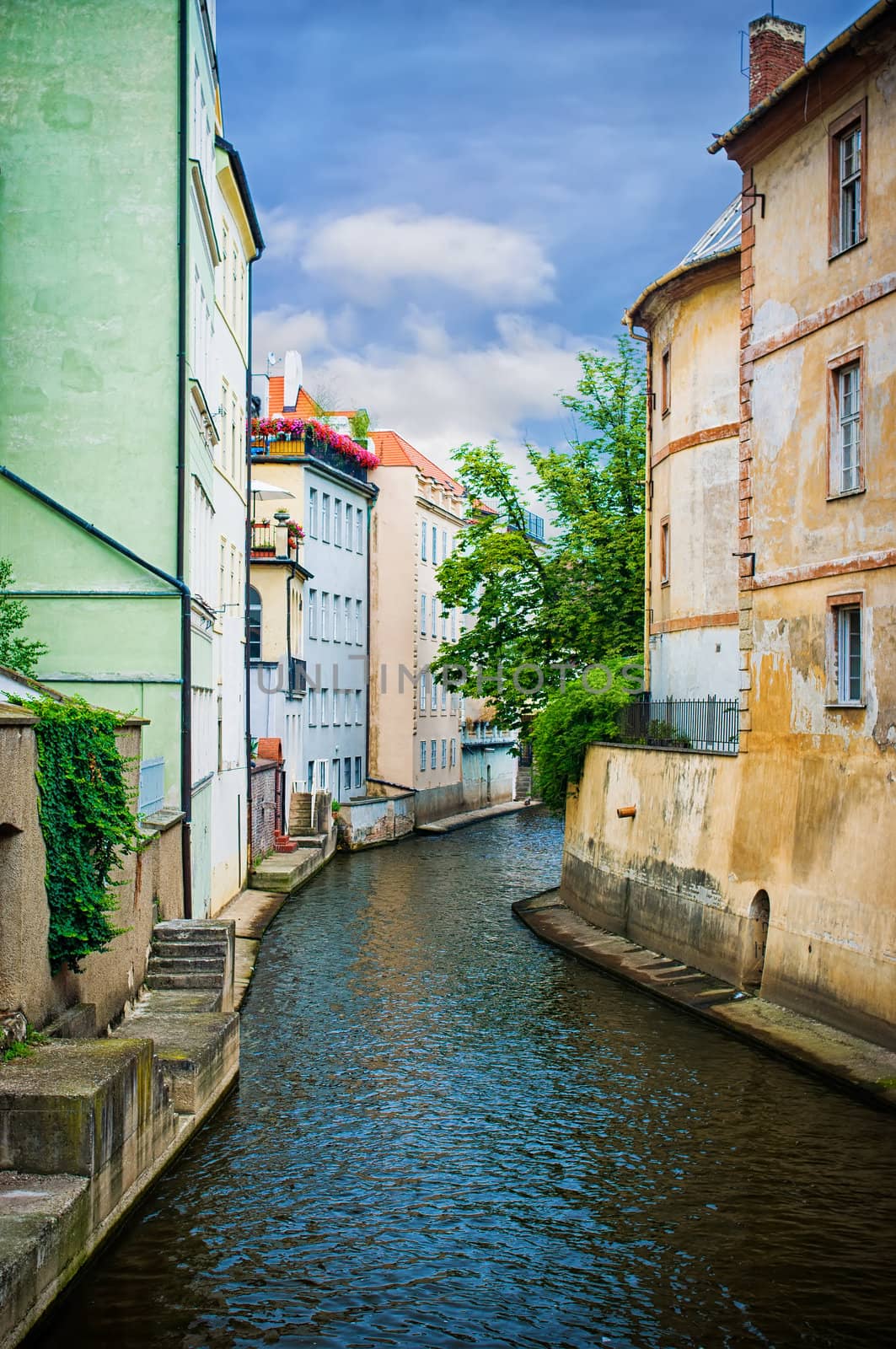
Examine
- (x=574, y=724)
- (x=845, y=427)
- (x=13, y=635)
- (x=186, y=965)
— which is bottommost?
(x=186, y=965)

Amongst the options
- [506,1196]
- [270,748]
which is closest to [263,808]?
[270,748]

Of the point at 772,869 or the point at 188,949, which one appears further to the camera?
the point at 772,869

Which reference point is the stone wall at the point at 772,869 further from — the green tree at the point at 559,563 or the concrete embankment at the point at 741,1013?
the green tree at the point at 559,563

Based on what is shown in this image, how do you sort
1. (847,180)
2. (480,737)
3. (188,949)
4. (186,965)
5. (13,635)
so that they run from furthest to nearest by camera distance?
1. (480,737)
2. (13,635)
3. (847,180)
4. (188,949)
5. (186,965)

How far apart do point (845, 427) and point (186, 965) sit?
9.89m

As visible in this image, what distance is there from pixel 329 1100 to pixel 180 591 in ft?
25.1

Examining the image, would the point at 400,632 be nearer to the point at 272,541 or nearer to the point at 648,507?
the point at 272,541

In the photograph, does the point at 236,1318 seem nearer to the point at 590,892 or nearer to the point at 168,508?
the point at 168,508

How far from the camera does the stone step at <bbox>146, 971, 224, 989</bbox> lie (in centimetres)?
1631

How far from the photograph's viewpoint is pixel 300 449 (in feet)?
154

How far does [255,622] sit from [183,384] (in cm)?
2037

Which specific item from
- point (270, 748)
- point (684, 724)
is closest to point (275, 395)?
point (270, 748)

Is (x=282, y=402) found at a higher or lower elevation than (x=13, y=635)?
higher

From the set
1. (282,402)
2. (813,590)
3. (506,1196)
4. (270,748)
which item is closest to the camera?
(506,1196)
